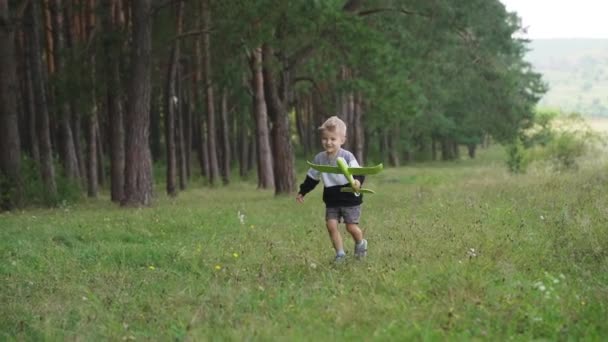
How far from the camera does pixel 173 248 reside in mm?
10594

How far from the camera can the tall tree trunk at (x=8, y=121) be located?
755 inches

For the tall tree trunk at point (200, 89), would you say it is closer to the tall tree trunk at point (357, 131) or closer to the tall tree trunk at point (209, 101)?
the tall tree trunk at point (209, 101)

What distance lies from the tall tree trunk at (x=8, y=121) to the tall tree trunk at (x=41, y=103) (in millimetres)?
1603

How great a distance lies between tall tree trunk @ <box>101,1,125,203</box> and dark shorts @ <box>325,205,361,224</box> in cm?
1383

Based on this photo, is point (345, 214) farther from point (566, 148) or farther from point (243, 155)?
point (243, 155)

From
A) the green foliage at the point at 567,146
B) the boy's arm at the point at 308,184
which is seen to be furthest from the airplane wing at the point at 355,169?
the green foliage at the point at 567,146

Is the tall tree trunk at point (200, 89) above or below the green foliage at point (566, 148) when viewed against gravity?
above

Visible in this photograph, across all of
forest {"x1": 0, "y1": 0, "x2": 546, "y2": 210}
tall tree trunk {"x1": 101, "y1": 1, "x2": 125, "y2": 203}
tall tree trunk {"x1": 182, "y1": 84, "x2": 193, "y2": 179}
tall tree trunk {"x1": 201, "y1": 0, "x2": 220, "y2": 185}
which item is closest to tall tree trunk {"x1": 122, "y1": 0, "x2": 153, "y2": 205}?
forest {"x1": 0, "y1": 0, "x2": 546, "y2": 210}

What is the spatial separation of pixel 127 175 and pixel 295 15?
6.37 meters

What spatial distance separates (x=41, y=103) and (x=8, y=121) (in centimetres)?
222

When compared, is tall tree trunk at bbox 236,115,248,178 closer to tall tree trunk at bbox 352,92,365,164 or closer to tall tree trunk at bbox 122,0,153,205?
tall tree trunk at bbox 352,92,365,164

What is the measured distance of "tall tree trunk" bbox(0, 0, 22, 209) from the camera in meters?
19.2

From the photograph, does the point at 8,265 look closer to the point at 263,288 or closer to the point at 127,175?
the point at 263,288

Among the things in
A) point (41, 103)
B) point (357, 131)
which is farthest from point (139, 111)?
point (357, 131)
